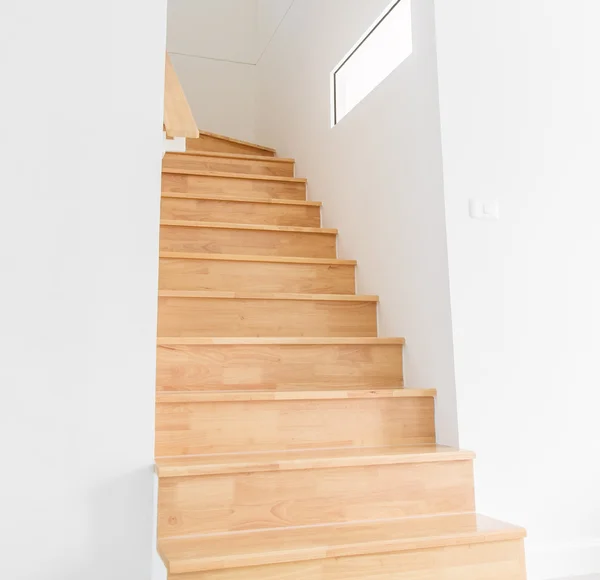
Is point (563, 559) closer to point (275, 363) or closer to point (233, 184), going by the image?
point (275, 363)

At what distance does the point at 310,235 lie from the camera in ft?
10.8

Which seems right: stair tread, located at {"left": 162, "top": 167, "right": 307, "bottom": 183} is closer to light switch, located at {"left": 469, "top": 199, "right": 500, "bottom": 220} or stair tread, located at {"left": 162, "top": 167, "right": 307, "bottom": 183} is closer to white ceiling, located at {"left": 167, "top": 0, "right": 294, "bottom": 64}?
light switch, located at {"left": 469, "top": 199, "right": 500, "bottom": 220}

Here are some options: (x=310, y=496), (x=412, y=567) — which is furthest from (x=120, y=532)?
(x=412, y=567)

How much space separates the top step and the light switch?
2662 mm

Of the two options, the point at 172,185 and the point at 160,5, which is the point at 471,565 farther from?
the point at 172,185

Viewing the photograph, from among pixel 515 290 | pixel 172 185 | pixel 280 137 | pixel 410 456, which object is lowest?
pixel 410 456

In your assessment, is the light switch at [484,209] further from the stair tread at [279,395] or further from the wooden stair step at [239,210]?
the wooden stair step at [239,210]

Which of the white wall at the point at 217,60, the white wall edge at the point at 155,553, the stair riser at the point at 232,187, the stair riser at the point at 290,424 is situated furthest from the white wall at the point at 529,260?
the white wall at the point at 217,60

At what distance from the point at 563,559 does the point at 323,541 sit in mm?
1019

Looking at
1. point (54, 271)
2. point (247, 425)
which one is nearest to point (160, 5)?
point (54, 271)

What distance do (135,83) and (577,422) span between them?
1.95 meters

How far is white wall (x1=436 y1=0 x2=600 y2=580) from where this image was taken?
7.09ft

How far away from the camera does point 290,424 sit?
2.07 meters

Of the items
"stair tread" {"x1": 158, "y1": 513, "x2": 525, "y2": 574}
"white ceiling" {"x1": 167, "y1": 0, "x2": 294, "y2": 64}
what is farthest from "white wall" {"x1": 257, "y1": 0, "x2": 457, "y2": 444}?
"white ceiling" {"x1": 167, "y1": 0, "x2": 294, "y2": 64}
